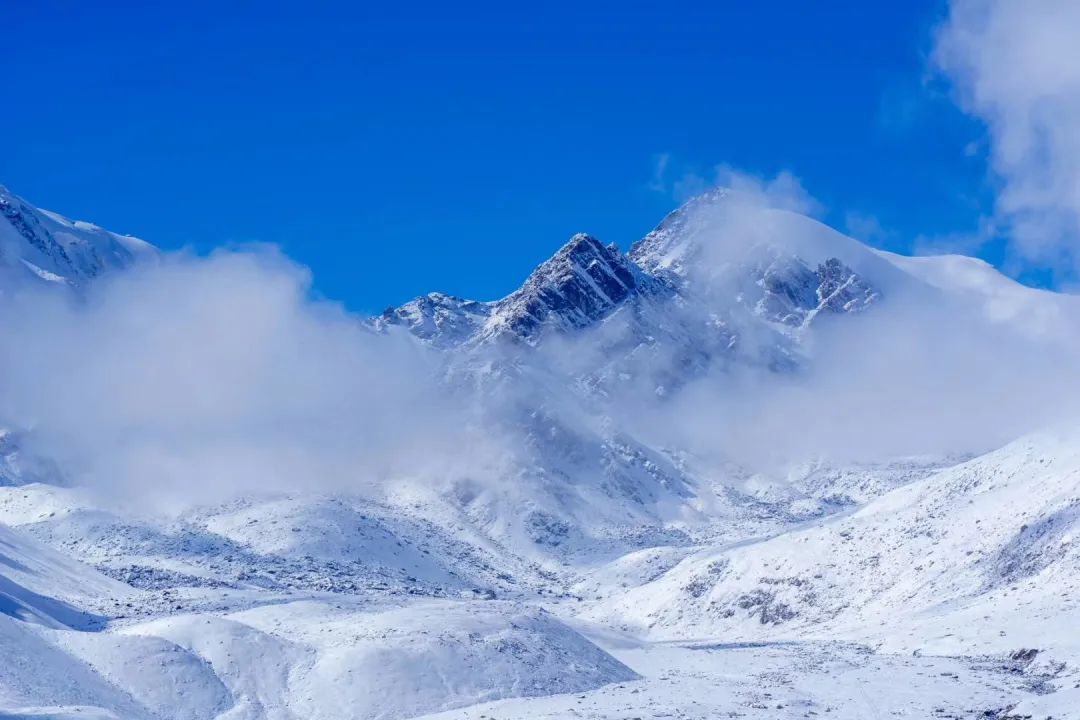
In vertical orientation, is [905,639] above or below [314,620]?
above

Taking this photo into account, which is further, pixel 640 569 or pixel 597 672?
pixel 640 569

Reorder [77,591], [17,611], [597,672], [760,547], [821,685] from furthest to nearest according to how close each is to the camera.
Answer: [760,547] < [77,591] < [17,611] < [597,672] < [821,685]

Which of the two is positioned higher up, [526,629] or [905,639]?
[905,639]

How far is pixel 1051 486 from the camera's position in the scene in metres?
102

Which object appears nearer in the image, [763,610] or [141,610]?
[141,610]

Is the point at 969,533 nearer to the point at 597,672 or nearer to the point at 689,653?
the point at 689,653

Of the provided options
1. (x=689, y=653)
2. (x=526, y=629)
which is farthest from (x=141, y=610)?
(x=689, y=653)

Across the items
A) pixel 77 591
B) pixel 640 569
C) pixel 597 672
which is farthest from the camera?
pixel 640 569

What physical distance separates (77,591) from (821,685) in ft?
275

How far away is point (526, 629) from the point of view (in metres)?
71.6

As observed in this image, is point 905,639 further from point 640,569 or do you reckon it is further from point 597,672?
point 640,569

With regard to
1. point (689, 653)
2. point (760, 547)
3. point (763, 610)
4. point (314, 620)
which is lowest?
point (314, 620)

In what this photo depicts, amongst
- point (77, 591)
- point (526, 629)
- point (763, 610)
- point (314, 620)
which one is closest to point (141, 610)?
point (77, 591)

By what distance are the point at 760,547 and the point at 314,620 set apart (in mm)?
67627
